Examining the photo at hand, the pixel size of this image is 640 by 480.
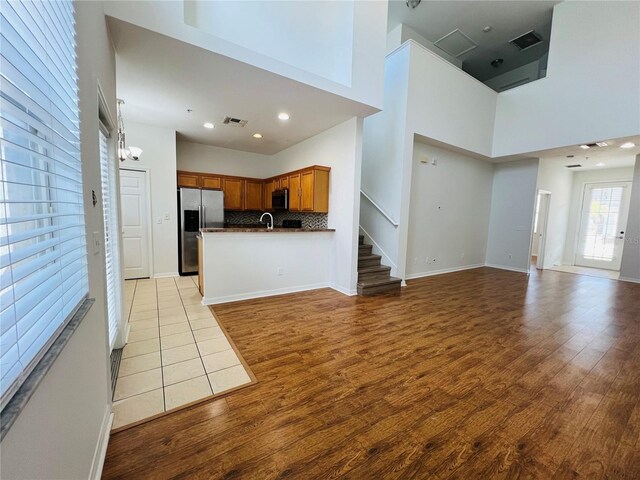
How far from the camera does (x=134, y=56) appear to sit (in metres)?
Answer: 2.62

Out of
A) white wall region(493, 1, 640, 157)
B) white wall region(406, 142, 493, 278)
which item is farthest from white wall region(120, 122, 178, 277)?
white wall region(493, 1, 640, 157)

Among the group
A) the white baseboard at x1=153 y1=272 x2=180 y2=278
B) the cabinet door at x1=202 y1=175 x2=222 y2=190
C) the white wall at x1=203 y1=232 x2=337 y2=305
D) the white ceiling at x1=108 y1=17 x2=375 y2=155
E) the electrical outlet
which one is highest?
the white ceiling at x1=108 y1=17 x2=375 y2=155

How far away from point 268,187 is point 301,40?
11.2 ft

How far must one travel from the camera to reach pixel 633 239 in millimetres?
5672

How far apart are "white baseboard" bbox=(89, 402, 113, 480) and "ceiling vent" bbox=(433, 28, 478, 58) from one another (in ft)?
27.5

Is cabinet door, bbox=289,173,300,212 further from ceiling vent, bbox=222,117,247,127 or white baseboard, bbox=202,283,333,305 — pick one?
white baseboard, bbox=202,283,333,305

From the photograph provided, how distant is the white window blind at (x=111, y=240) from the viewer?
225 cm

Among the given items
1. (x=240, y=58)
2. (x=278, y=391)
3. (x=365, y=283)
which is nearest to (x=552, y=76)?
(x=365, y=283)

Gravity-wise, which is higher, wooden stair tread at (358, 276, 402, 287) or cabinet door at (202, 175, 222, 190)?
cabinet door at (202, 175, 222, 190)

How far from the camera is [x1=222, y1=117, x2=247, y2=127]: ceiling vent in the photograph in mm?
4305

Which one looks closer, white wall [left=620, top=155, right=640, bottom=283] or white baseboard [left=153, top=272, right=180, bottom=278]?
white baseboard [left=153, top=272, right=180, bottom=278]

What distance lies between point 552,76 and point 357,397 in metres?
7.08

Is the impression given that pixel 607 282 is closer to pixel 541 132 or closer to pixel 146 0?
pixel 541 132

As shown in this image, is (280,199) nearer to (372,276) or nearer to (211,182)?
(211,182)
